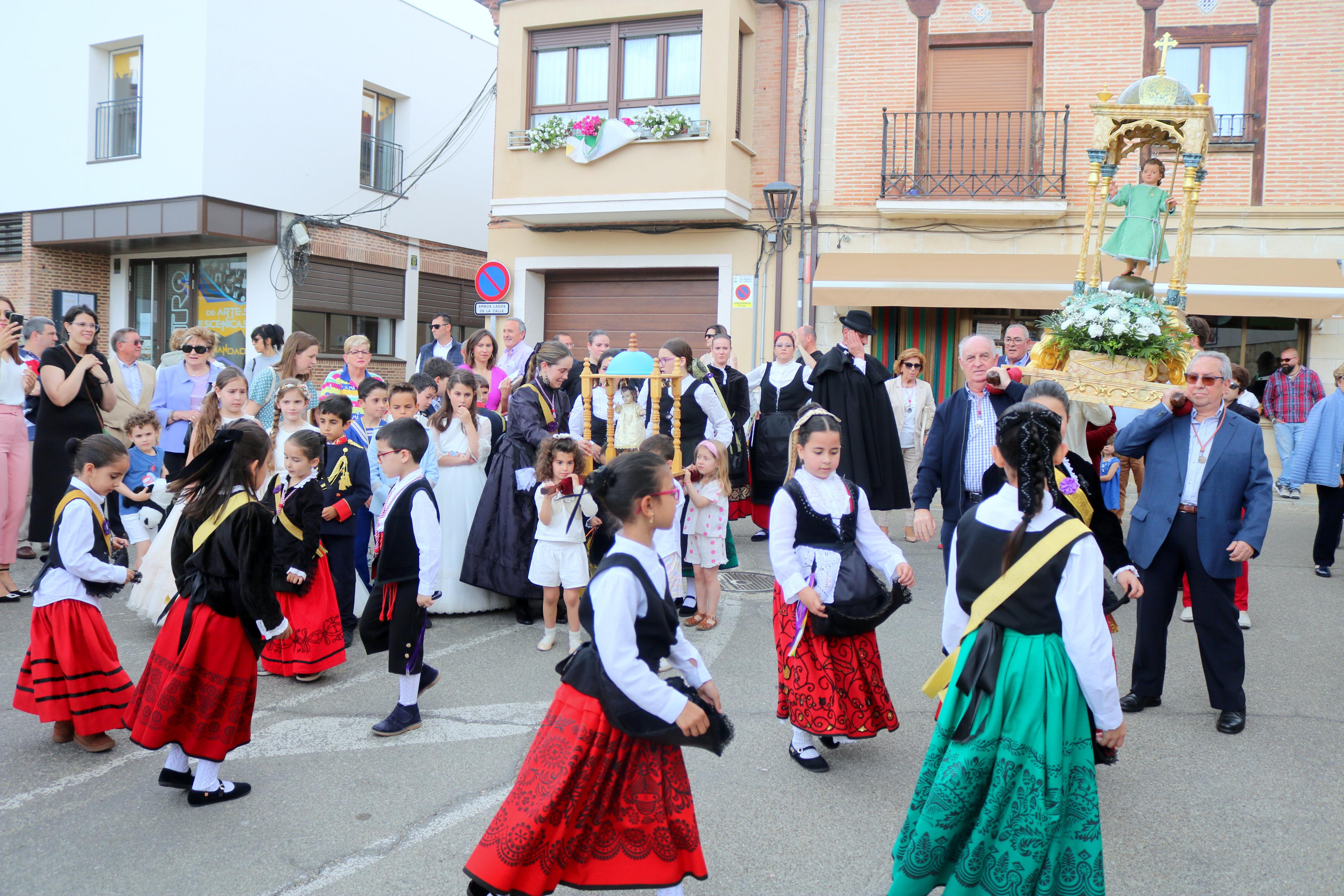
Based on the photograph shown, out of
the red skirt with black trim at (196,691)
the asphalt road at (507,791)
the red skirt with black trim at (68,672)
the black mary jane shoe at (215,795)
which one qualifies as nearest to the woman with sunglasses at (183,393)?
the asphalt road at (507,791)

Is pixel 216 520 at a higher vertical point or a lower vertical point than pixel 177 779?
higher

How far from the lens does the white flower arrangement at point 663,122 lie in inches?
544

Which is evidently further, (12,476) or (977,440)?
(12,476)

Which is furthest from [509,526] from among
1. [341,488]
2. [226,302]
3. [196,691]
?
[226,302]

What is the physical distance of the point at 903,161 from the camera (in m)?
14.1

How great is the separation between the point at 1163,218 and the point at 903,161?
7.01 meters

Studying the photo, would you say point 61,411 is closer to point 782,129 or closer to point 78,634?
point 78,634

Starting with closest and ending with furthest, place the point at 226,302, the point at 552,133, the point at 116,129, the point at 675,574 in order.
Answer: the point at 675,574 → the point at 552,133 → the point at 116,129 → the point at 226,302

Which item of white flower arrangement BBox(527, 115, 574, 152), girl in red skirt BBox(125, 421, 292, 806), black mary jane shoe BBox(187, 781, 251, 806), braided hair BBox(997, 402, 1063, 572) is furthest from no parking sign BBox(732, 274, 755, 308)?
braided hair BBox(997, 402, 1063, 572)

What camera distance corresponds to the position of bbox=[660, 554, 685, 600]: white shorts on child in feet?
19.6

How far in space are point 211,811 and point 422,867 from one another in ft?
3.28

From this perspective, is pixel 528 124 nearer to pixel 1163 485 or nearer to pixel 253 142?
pixel 253 142

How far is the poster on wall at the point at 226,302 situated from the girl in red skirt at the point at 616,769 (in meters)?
16.2

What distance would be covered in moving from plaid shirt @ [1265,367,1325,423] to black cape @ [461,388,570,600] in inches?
405
